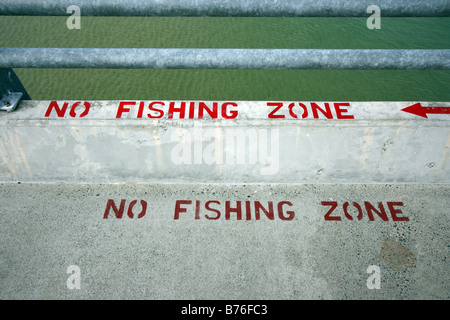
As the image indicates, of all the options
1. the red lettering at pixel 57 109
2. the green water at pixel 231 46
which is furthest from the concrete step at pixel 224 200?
the green water at pixel 231 46

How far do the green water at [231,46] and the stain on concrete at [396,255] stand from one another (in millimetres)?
3519

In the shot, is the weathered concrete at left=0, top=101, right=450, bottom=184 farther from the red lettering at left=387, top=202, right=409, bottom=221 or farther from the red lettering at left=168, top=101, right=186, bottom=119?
the red lettering at left=387, top=202, right=409, bottom=221

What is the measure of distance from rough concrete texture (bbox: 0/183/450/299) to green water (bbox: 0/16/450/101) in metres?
2.74

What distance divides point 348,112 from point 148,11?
2.70 m

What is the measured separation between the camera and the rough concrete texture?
3.53 meters

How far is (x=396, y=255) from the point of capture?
3.84 meters

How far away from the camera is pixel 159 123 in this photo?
4.17m

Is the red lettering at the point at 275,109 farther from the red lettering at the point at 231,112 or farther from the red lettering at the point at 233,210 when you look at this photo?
the red lettering at the point at 233,210

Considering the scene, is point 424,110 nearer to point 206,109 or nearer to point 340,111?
point 340,111

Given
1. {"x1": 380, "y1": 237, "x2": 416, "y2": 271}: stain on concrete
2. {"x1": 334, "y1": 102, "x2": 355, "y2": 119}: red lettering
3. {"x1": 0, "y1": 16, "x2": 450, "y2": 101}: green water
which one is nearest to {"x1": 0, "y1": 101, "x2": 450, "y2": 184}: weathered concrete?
{"x1": 334, "y1": 102, "x2": 355, "y2": 119}: red lettering

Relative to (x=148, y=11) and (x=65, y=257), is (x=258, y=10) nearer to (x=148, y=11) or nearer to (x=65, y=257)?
(x=148, y=11)

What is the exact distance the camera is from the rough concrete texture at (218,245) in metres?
3.53

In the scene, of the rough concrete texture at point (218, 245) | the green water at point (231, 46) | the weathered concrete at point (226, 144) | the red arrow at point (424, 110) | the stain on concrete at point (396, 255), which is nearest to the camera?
the rough concrete texture at point (218, 245)

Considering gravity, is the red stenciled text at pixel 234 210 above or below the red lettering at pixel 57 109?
below
